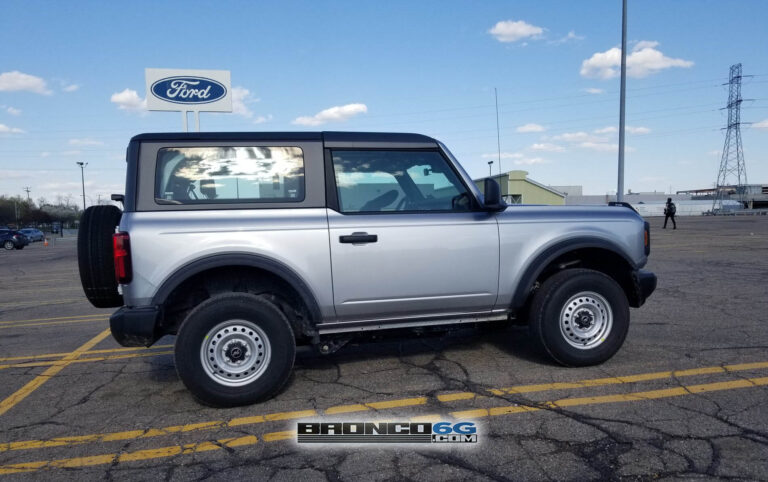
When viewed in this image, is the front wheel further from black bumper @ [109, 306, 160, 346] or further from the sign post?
the sign post

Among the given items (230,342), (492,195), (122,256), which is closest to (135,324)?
(122,256)

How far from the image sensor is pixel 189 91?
15.2 m

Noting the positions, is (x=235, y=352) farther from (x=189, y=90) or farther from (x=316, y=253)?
→ (x=189, y=90)

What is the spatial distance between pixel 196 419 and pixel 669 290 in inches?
294

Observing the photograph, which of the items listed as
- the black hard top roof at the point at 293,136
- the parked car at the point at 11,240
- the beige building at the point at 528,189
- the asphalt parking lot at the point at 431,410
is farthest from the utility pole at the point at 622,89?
the parked car at the point at 11,240

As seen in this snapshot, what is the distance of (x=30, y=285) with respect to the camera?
11.9 m

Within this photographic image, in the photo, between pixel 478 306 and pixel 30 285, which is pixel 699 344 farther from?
pixel 30 285

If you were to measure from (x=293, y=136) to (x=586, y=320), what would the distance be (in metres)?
2.90

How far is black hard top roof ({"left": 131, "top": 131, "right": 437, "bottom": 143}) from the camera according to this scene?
12.1 ft

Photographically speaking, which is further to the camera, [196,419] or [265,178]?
[265,178]

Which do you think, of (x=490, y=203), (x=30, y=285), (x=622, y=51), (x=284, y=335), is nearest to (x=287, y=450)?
(x=284, y=335)

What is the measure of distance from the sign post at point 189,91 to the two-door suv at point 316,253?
1202 cm

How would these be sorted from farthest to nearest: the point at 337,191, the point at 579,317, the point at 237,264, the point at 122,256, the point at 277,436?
the point at 579,317 < the point at 337,191 < the point at 237,264 < the point at 122,256 < the point at 277,436

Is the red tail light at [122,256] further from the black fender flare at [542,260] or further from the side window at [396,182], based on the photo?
the black fender flare at [542,260]
